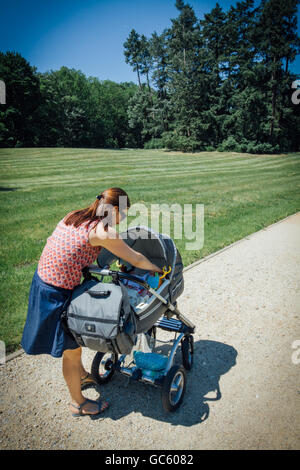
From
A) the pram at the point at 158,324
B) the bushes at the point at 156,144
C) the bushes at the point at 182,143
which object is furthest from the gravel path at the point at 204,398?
the bushes at the point at 156,144

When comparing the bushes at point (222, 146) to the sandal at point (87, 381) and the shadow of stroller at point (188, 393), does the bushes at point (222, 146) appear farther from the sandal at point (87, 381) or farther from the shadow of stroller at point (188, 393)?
the sandal at point (87, 381)

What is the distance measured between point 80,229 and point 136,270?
4.38 feet

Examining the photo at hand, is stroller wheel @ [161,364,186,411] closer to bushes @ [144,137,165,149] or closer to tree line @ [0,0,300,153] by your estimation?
tree line @ [0,0,300,153]

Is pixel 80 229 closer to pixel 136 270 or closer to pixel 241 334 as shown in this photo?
pixel 136 270

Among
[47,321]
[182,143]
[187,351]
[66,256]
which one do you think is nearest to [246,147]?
[182,143]

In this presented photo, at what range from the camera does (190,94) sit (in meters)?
38.8

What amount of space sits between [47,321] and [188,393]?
1.78 meters

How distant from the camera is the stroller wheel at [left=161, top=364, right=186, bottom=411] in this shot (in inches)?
103

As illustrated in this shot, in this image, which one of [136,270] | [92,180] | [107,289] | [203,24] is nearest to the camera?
[107,289]

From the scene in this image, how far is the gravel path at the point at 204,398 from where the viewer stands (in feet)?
8.26

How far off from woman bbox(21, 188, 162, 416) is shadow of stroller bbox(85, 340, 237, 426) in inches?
38.1

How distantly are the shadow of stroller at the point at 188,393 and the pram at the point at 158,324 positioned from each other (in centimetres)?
11
